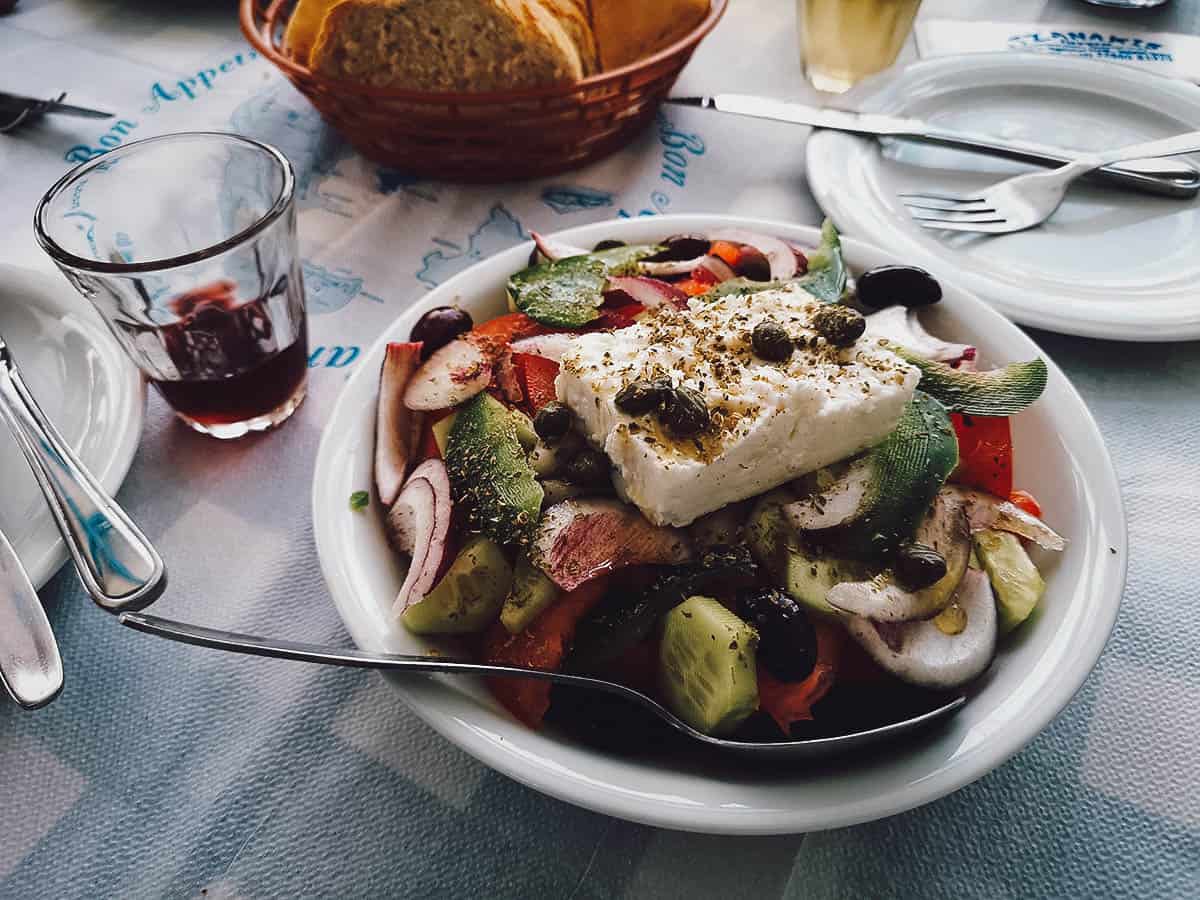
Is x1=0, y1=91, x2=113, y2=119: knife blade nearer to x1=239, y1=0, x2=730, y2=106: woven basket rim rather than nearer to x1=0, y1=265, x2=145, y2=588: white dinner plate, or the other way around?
x1=239, y1=0, x2=730, y2=106: woven basket rim

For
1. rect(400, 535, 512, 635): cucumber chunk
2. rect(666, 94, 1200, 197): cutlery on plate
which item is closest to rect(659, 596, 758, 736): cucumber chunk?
rect(400, 535, 512, 635): cucumber chunk

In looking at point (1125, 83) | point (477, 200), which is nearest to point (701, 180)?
point (477, 200)

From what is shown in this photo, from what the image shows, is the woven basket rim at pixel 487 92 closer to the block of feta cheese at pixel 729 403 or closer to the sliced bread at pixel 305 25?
the sliced bread at pixel 305 25

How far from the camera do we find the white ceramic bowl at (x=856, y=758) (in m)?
0.82

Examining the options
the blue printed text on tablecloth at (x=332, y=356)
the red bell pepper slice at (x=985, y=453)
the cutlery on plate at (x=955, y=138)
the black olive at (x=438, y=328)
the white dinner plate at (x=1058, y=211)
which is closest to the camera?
the red bell pepper slice at (x=985, y=453)

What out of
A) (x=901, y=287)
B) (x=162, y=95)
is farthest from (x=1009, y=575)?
(x=162, y=95)

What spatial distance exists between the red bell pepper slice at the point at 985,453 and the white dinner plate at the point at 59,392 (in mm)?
1187

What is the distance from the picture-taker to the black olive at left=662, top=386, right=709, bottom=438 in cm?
103

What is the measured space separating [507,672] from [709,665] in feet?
0.70

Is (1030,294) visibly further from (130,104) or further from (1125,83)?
(130,104)

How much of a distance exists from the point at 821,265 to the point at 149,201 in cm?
123

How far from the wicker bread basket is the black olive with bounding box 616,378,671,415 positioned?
2.71 ft

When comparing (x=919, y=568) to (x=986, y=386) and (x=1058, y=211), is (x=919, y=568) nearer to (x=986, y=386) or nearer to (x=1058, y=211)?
(x=986, y=386)

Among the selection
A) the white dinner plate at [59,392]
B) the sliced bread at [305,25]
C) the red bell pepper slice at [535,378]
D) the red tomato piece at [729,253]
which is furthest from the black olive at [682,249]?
the sliced bread at [305,25]
